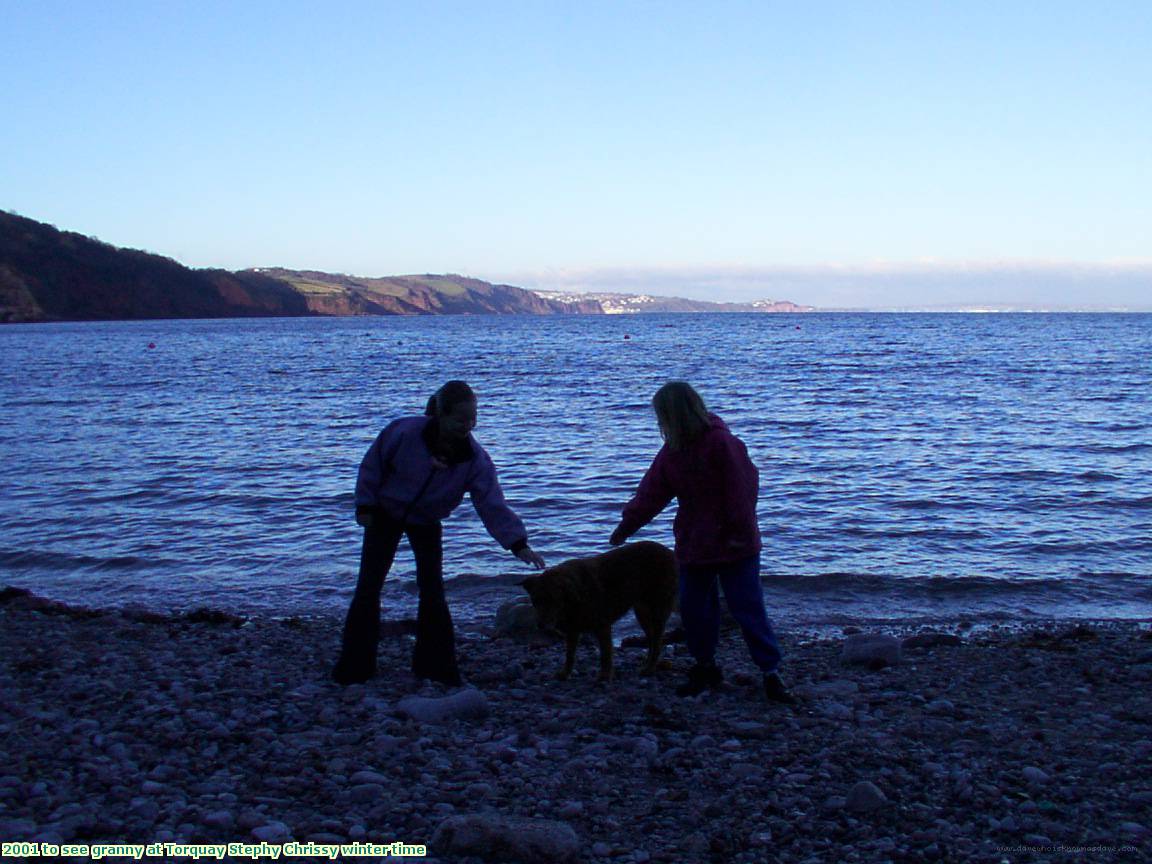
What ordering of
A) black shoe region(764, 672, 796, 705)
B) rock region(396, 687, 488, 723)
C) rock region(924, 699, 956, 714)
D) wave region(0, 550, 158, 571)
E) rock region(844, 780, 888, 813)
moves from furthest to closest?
wave region(0, 550, 158, 571) < black shoe region(764, 672, 796, 705) < rock region(924, 699, 956, 714) < rock region(396, 687, 488, 723) < rock region(844, 780, 888, 813)

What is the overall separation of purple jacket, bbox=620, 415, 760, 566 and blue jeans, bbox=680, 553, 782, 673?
12 cm

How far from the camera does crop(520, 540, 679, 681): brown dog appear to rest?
22.9ft

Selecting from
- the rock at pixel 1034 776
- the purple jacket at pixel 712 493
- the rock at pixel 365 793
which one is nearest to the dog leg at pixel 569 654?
the purple jacket at pixel 712 493

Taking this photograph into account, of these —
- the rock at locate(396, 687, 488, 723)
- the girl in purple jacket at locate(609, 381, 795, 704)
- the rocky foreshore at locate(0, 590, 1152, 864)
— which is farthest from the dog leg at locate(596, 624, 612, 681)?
the rock at locate(396, 687, 488, 723)

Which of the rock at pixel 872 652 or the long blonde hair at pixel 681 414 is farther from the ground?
the long blonde hair at pixel 681 414

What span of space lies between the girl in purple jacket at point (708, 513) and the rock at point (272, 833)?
9.62 ft

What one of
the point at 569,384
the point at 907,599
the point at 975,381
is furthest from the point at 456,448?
the point at 975,381

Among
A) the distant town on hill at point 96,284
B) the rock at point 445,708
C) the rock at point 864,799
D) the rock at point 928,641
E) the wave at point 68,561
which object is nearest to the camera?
the rock at point 864,799

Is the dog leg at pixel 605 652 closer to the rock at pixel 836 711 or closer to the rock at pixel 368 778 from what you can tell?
the rock at pixel 836 711

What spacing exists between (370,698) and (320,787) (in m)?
1.64

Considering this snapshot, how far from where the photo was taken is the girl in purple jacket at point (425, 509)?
6.44 m

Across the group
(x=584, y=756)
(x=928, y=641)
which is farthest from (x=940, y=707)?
(x=584, y=756)

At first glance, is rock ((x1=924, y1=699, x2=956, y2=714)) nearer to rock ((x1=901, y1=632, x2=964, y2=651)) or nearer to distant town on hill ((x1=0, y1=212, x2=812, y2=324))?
rock ((x1=901, y1=632, x2=964, y2=651))

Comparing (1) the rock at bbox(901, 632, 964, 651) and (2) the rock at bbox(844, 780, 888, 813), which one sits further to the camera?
(1) the rock at bbox(901, 632, 964, 651)
